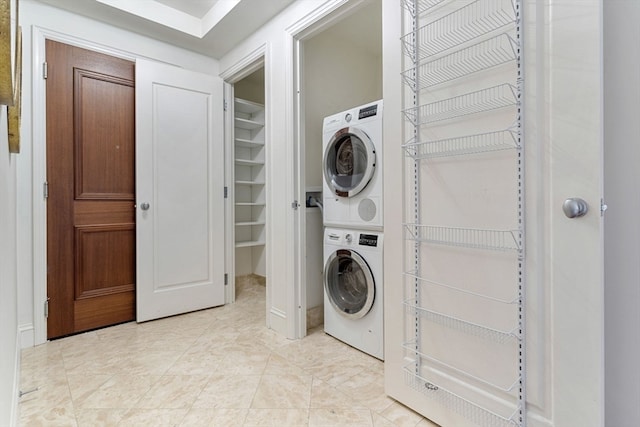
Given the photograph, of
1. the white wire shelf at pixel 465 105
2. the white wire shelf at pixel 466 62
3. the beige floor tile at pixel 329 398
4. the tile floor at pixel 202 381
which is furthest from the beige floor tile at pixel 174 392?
the white wire shelf at pixel 466 62

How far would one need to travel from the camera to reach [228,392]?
4.99 ft

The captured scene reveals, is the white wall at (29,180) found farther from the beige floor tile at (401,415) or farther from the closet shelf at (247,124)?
the beige floor tile at (401,415)

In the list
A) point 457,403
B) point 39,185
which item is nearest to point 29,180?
point 39,185

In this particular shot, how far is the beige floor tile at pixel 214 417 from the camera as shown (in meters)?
1.30

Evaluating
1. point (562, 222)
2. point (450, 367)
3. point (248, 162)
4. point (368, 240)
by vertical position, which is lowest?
point (450, 367)

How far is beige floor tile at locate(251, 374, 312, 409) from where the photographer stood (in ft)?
4.69

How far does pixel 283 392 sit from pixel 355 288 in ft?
2.62

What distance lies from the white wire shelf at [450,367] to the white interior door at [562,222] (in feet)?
0.13

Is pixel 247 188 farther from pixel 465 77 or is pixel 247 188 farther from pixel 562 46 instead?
pixel 562 46

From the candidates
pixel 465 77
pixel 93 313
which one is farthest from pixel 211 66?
pixel 465 77

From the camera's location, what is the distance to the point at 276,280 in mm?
2316

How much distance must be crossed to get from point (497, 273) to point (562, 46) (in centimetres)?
75

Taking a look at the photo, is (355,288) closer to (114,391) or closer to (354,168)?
(354,168)

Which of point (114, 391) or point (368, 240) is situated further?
point (368, 240)
